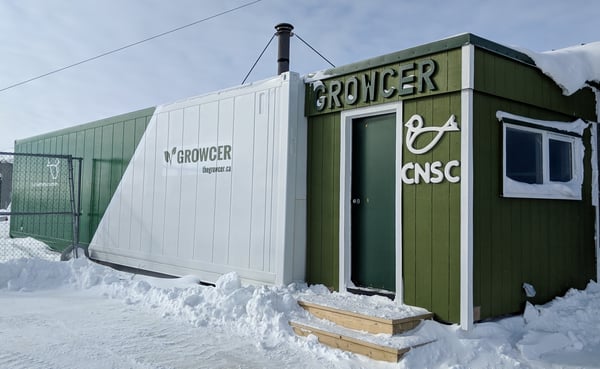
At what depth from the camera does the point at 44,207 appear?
1142cm

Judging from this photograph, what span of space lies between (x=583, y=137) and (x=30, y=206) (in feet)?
39.1

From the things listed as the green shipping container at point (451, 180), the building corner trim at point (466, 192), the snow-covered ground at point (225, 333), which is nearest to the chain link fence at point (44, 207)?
the snow-covered ground at point (225, 333)

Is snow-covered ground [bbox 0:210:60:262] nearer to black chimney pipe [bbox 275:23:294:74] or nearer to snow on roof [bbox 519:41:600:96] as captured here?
black chimney pipe [bbox 275:23:294:74]

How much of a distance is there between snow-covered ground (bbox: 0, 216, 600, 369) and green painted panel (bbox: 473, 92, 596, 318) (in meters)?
0.21

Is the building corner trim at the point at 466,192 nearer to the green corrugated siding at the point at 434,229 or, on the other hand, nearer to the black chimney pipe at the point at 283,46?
the green corrugated siding at the point at 434,229

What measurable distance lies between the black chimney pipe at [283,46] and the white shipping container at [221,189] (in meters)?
2.04

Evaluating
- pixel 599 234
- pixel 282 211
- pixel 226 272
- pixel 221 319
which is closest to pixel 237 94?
pixel 282 211

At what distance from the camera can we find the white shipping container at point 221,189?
6023 mm

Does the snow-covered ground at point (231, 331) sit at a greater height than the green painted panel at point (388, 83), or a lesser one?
lesser

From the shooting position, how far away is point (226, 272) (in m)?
6.62

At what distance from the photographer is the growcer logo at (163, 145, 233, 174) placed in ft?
22.4

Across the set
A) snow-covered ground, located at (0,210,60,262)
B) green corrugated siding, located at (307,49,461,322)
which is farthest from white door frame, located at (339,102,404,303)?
snow-covered ground, located at (0,210,60,262)

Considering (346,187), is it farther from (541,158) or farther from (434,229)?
(541,158)

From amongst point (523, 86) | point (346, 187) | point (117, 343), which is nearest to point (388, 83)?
point (346, 187)
